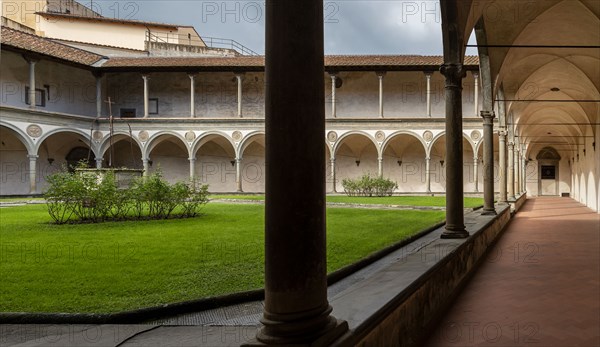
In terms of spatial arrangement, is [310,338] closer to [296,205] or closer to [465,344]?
[296,205]

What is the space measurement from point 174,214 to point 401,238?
721 cm

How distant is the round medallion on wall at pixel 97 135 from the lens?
85.4 ft

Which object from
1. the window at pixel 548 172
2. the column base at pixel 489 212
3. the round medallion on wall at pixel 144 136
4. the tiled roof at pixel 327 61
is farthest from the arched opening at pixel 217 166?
the window at pixel 548 172

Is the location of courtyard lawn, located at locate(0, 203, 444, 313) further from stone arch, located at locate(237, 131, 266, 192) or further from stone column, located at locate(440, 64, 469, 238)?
Result: stone arch, located at locate(237, 131, 266, 192)

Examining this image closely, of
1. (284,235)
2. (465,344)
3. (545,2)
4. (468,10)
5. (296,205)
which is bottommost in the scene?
(465,344)

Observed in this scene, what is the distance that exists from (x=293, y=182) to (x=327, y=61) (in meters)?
25.9

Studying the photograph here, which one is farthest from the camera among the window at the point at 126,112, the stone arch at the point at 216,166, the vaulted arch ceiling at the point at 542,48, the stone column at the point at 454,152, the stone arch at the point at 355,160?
the stone arch at the point at 216,166

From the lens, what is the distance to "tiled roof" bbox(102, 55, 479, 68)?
2614 cm

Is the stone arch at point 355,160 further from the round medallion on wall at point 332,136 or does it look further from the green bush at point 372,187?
the green bush at point 372,187

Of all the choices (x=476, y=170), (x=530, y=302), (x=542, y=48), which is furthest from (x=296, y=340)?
(x=476, y=170)

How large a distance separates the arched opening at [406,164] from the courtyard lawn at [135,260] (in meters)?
21.4

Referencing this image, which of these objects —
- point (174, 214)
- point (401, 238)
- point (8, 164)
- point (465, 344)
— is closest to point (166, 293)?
point (465, 344)

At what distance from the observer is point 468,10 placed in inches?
280

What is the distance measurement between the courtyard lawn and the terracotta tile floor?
1.57m
